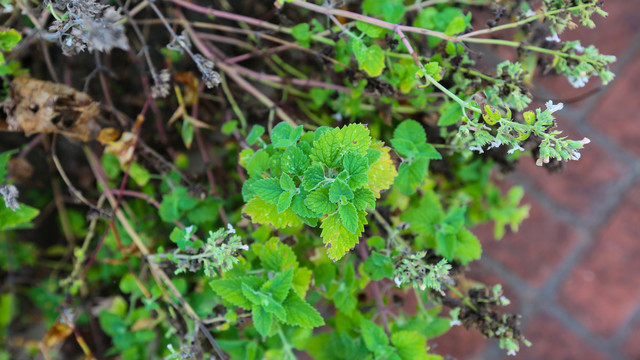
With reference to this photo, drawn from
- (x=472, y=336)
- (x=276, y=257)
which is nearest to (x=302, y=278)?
(x=276, y=257)

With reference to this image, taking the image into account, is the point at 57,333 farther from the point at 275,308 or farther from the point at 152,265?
the point at 275,308

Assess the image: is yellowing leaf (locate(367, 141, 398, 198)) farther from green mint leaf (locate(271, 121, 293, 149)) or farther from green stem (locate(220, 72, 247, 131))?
green stem (locate(220, 72, 247, 131))

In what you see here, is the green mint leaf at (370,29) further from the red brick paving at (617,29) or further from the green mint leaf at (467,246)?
the red brick paving at (617,29)

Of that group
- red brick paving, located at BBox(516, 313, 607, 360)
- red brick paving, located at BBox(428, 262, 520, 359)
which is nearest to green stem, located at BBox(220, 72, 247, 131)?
red brick paving, located at BBox(428, 262, 520, 359)

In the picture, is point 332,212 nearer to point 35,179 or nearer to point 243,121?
point 243,121

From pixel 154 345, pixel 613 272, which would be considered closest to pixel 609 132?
pixel 613 272

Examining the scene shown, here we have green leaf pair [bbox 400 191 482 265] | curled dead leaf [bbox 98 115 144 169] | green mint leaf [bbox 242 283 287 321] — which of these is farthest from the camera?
curled dead leaf [bbox 98 115 144 169]

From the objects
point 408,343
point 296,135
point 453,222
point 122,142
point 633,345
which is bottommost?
point 633,345
